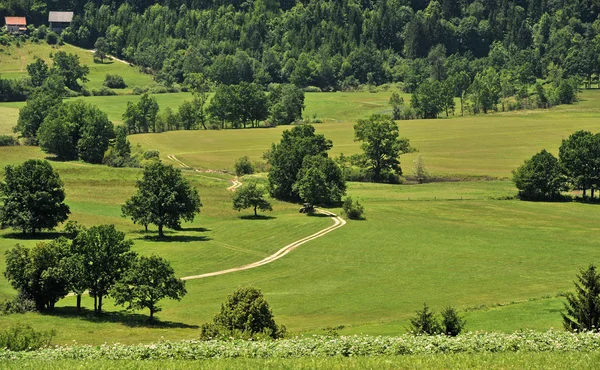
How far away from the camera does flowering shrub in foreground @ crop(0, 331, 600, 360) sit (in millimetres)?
42281

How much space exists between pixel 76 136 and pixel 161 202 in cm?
7436

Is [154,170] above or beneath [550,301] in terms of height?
above

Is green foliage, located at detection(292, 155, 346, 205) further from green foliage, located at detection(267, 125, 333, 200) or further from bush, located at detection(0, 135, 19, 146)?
bush, located at detection(0, 135, 19, 146)

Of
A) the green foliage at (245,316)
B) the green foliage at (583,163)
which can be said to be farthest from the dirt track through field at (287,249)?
the green foliage at (583,163)

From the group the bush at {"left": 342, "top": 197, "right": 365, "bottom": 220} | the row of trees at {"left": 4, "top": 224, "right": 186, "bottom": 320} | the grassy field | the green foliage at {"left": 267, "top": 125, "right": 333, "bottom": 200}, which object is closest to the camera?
the grassy field

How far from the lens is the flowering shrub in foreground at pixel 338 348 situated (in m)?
42.3

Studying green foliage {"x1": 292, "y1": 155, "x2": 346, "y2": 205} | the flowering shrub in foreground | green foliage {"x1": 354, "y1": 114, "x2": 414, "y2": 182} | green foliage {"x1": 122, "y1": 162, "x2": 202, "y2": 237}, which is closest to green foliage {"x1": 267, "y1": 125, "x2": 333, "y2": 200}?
green foliage {"x1": 292, "y1": 155, "x2": 346, "y2": 205}

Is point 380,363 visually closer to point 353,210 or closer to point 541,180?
point 353,210

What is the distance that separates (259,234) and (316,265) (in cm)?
1751

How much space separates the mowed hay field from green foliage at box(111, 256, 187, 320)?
1692 mm

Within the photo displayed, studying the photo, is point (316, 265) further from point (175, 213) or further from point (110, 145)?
point (110, 145)

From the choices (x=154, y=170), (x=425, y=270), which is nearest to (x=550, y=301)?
(x=425, y=270)

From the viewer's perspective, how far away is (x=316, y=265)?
327ft

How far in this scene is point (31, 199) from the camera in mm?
113875
